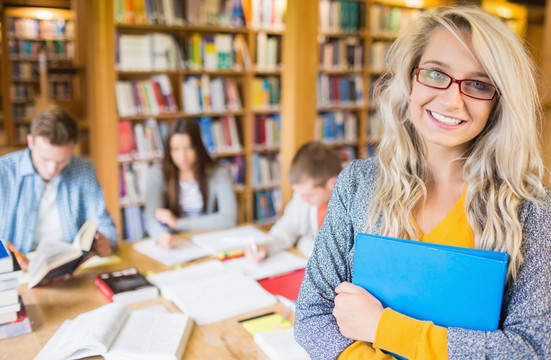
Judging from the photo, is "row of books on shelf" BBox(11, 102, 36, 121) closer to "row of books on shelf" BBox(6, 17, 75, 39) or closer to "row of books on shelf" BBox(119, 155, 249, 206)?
"row of books on shelf" BBox(6, 17, 75, 39)

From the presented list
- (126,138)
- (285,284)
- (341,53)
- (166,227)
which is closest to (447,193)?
(285,284)

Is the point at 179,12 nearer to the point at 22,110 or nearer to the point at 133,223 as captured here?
the point at 133,223

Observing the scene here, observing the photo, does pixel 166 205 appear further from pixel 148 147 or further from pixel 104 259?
pixel 148 147

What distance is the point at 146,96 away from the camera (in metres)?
3.94

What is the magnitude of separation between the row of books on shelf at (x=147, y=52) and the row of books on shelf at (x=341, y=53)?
4.94 feet

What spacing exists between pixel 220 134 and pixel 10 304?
3030 millimetres

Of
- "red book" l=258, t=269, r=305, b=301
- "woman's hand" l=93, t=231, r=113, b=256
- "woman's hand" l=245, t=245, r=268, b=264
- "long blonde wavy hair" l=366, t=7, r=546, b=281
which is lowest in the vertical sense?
"red book" l=258, t=269, r=305, b=301

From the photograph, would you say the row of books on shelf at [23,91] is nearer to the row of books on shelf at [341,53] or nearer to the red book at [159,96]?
the red book at [159,96]

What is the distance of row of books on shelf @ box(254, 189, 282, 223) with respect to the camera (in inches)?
185

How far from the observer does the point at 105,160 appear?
12.5ft

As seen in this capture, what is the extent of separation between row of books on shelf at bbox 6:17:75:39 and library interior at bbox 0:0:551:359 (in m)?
2.65

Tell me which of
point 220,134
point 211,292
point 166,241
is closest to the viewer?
point 211,292

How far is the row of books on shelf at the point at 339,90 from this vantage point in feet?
16.1

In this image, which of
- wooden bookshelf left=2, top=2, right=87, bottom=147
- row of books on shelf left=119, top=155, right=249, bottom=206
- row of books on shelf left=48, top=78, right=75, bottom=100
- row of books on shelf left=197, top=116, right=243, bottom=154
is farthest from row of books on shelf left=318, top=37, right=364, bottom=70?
row of books on shelf left=48, top=78, right=75, bottom=100
